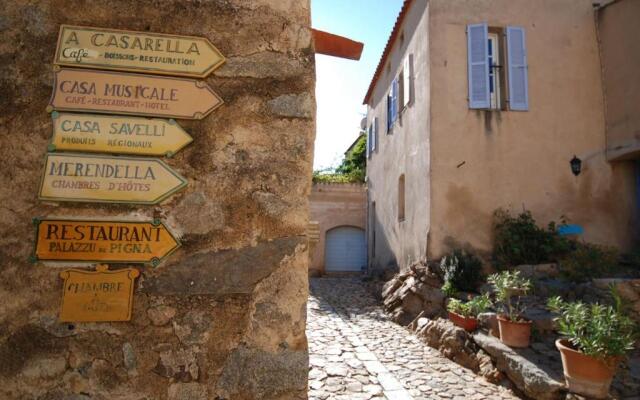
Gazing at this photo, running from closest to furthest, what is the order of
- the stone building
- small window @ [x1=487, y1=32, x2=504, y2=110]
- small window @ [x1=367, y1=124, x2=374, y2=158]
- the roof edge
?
the stone building < small window @ [x1=487, y1=32, x2=504, y2=110] < the roof edge < small window @ [x1=367, y1=124, x2=374, y2=158]

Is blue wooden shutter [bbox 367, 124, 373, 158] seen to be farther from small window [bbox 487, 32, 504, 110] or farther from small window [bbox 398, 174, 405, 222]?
small window [bbox 487, 32, 504, 110]

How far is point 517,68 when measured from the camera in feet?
26.5


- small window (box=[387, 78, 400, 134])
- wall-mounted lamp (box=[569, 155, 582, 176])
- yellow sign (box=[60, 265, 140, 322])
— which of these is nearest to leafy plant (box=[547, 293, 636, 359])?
yellow sign (box=[60, 265, 140, 322])

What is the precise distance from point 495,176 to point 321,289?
527 cm

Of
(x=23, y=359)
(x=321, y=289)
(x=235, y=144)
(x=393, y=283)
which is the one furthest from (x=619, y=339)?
(x=321, y=289)

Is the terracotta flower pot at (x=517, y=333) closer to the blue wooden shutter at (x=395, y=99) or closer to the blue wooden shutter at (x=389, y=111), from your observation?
the blue wooden shutter at (x=395, y=99)

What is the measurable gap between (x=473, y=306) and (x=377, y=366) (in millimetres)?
1806

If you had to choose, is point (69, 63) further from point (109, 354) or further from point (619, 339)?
point (619, 339)


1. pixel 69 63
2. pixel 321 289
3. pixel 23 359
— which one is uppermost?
pixel 69 63

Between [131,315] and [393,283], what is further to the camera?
[393,283]

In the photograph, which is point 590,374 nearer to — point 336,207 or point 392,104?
point 392,104

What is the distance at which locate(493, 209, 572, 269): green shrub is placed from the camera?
721cm

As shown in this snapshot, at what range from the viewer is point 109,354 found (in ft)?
5.71

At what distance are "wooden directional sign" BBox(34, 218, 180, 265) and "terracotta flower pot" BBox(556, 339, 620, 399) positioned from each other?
3768 mm
